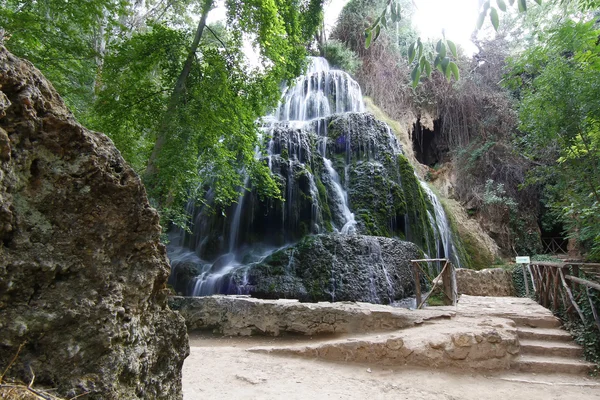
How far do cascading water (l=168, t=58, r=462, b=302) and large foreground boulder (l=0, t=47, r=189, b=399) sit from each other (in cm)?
674

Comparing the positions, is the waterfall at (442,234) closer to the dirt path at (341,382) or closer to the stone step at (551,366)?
the stone step at (551,366)

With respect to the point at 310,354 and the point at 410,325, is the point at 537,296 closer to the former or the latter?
the point at 410,325

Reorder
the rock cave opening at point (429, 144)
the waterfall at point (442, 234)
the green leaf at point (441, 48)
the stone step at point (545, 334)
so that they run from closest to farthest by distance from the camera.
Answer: the green leaf at point (441, 48), the stone step at point (545, 334), the waterfall at point (442, 234), the rock cave opening at point (429, 144)

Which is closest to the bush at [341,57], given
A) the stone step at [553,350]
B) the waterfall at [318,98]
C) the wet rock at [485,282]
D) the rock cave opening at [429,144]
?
the waterfall at [318,98]

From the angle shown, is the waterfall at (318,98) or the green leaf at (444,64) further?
the waterfall at (318,98)

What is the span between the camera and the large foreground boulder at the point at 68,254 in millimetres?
1347

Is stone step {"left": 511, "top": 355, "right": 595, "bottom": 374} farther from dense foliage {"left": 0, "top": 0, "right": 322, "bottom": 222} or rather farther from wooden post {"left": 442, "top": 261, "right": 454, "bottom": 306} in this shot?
dense foliage {"left": 0, "top": 0, "right": 322, "bottom": 222}

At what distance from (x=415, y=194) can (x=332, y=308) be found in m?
7.86

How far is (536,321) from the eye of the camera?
19.5 feet

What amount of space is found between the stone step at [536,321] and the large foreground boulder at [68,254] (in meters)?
6.16

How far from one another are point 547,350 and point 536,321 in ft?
3.31

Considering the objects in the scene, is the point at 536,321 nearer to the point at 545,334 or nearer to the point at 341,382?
the point at 545,334

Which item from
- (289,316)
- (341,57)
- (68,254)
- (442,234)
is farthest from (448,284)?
(341,57)

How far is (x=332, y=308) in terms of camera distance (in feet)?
18.6
